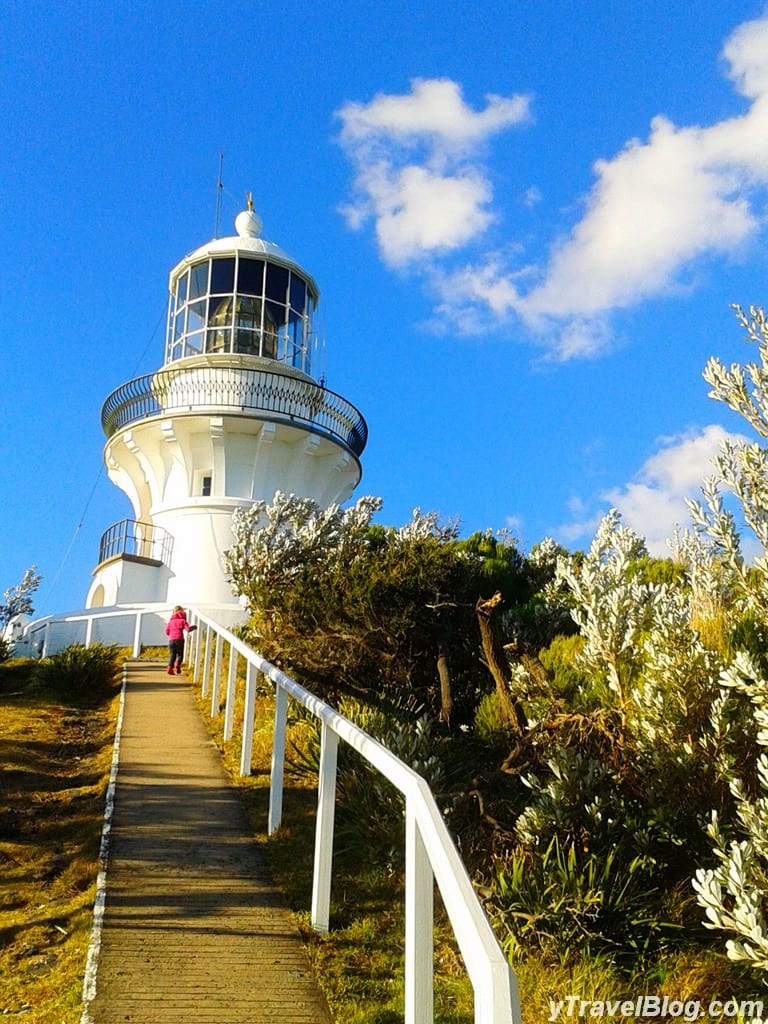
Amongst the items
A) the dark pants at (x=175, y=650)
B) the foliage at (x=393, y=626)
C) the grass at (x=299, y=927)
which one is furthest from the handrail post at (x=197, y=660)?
the grass at (x=299, y=927)

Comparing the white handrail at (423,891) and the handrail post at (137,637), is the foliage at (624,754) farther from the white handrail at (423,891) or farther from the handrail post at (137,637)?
the handrail post at (137,637)

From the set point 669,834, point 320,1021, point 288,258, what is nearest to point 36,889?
point 320,1021

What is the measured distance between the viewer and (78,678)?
13.6 metres

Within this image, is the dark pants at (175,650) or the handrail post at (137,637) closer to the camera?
the dark pants at (175,650)

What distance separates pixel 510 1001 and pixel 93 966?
Answer: 2983mm

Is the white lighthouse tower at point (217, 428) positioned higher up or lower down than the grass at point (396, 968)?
higher up

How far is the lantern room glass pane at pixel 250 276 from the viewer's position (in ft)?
76.7

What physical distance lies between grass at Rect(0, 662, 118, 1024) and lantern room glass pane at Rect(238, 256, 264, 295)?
14757 mm

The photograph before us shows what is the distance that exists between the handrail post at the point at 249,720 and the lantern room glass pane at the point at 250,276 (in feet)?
57.0

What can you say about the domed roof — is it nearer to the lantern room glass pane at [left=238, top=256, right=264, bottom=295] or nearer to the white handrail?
the lantern room glass pane at [left=238, top=256, right=264, bottom=295]

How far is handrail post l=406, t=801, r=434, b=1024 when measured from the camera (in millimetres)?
3098

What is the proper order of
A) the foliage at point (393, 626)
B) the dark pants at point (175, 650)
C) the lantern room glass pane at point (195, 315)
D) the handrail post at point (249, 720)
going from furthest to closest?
the lantern room glass pane at point (195, 315), the dark pants at point (175, 650), the foliage at point (393, 626), the handrail post at point (249, 720)

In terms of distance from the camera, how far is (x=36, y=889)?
5.53 metres

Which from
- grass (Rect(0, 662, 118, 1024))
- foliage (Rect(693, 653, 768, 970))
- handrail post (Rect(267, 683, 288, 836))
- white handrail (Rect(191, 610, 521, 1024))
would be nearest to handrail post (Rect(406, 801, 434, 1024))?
white handrail (Rect(191, 610, 521, 1024))
